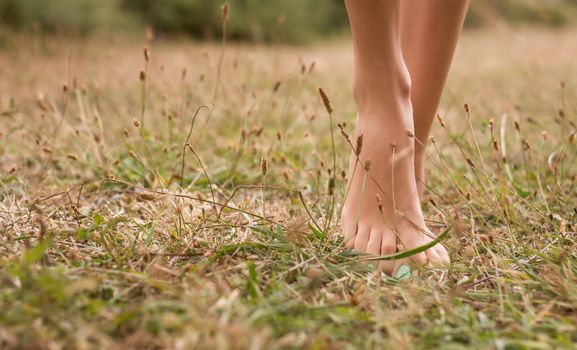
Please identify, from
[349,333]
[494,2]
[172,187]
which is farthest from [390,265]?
[494,2]

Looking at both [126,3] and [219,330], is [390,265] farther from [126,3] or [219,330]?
[126,3]

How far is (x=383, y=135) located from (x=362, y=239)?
0.71 ft

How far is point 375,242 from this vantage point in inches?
46.9

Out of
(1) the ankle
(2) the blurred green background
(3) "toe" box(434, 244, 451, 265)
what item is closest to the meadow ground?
(3) "toe" box(434, 244, 451, 265)

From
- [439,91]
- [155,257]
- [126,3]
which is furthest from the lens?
[126,3]

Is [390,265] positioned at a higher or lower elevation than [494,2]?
lower

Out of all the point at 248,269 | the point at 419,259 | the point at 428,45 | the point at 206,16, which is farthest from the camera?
the point at 206,16

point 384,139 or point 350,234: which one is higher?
point 384,139

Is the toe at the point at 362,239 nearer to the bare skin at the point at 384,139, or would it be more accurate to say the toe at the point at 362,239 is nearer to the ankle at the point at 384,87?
the bare skin at the point at 384,139

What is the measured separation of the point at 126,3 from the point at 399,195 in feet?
22.3

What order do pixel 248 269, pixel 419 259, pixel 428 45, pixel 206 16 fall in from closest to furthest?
pixel 248 269 < pixel 419 259 < pixel 428 45 < pixel 206 16

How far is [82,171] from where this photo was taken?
6.05 ft

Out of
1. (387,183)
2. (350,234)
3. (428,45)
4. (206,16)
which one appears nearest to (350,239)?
(350,234)

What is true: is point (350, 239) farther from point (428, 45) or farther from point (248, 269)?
point (428, 45)
